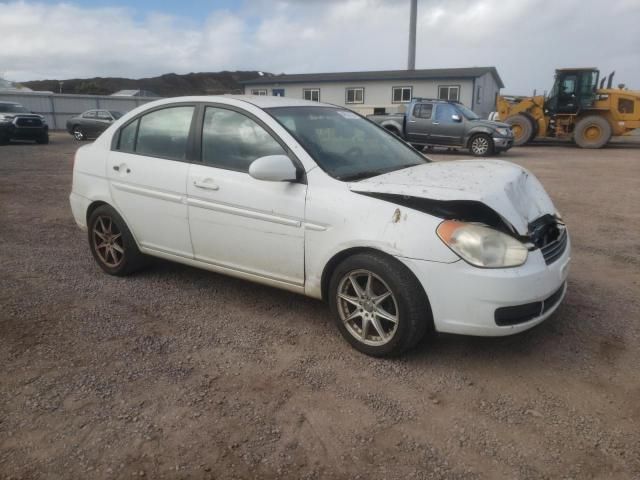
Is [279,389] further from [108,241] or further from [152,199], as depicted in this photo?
[108,241]

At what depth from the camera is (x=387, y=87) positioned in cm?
3238

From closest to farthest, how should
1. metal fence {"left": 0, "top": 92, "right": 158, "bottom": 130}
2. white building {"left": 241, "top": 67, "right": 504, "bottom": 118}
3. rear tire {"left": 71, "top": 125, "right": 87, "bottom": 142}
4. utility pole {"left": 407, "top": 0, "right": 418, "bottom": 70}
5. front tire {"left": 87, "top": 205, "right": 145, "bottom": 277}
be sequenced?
front tire {"left": 87, "top": 205, "right": 145, "bottom": 277}, rear tire {"left": 71, "top": 125, "right": 87, "bottom": 142}, metal fence {"left": 0, "top": 92, "right": 158, "bottom": 130}, white building {"left": 241, "top": 67, "right": 504, "bottom": 118}, utility pole {"left": 407, "top": 0, "right": 418, "bottom": 70}

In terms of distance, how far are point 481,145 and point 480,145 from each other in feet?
0.13

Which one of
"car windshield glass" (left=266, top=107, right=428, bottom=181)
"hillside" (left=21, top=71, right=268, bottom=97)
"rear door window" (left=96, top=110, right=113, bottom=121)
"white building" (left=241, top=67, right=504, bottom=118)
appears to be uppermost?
"hillside" (left=21, top=71, right=268, bottom=97)

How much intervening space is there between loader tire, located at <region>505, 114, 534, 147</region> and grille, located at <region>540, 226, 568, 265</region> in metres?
18.2

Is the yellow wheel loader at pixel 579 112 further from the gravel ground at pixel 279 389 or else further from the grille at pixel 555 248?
the grille at pixel 555 248

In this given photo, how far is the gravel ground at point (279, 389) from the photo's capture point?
2338mm

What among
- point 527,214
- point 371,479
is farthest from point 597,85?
point 371,479

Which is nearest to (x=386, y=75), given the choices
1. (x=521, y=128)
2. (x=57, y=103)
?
(x=521, y=128)

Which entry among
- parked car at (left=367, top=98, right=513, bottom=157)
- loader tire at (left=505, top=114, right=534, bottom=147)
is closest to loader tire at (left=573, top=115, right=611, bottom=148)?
loader tire at (left=505, top=114, right=534, bottom=147)

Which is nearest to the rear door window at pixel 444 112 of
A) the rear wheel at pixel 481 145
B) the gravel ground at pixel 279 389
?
the rear wheel at pixel 481 145

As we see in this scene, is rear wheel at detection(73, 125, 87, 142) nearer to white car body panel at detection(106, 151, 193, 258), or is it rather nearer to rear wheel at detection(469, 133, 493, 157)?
rear wheel at detection(469, 133, 493, 157)

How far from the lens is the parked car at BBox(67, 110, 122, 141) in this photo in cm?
2223

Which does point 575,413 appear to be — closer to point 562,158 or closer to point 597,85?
point 562,158
